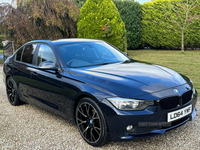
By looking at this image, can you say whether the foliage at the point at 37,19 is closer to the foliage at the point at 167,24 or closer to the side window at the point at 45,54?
the foliage at the point at 167,24

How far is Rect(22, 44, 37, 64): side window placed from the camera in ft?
15.3

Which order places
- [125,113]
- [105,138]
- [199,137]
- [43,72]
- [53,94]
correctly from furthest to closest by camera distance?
[43,72] → [53,94] → [199,137] → [105,138] → [125,113]

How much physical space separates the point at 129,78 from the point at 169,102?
2.03ft

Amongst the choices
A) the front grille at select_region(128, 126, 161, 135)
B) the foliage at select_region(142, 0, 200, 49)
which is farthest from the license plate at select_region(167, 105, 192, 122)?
the foliage at select_region(142, 0, 200, 49)

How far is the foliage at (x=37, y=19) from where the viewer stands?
1485 cm

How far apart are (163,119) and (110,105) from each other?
691mm

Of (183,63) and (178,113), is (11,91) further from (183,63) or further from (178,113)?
(183,63)

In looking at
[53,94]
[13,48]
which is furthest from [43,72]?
[13,48]

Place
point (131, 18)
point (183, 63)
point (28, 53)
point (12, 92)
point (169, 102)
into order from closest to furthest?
point (169, 102) < point (28, 53) < point (12, 92) < point (183, 63) < point (131, 18)

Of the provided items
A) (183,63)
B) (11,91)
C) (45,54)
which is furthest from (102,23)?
(45,54)

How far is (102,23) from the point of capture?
597 inches

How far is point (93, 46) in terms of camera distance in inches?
173

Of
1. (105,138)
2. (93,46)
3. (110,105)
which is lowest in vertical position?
(105,138)

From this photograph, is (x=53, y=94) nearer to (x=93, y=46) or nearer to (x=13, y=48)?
(x=93, y=46)
